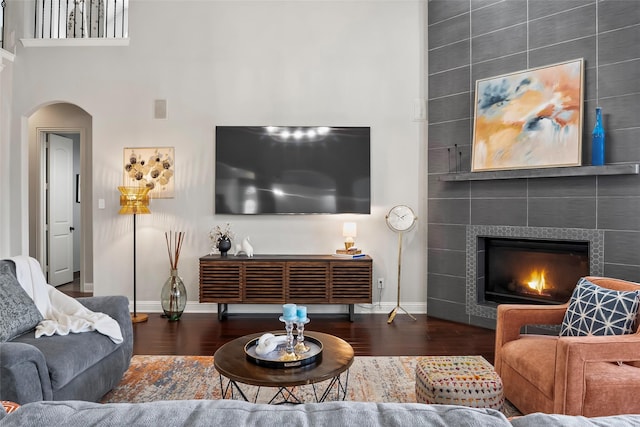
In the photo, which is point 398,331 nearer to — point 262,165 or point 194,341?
point 194,341

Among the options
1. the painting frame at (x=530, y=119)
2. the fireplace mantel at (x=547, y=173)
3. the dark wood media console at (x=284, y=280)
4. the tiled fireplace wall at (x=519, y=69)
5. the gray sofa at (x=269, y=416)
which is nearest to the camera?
the gray sofa at (x=269, y=416)

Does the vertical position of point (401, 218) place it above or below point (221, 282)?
above

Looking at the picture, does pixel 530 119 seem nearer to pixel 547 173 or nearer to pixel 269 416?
pixel 547 173

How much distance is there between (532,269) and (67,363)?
13.1ft

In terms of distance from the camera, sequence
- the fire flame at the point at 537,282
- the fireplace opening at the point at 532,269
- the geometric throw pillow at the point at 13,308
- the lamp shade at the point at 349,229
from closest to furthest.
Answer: the geometric throw pillow at the point at 13,308
the fireplace opening at the point at 532,269
the fire flame at the point at 537,282
the lamp shade at the point at 349,229

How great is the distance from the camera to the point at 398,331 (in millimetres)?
4250

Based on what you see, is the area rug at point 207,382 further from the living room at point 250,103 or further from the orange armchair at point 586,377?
the living room at point 250,103

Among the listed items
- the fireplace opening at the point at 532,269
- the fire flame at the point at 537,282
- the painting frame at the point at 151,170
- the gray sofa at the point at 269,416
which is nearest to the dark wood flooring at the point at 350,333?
the fireplace opening at the point at 532,269

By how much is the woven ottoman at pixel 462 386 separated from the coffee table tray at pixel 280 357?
22.9 inches

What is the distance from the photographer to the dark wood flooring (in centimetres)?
367

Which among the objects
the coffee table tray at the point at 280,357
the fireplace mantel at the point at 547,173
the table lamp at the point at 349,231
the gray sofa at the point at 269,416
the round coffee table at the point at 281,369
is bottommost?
the round coffee table at the point at 281,369

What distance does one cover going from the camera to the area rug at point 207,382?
2697 millimetres

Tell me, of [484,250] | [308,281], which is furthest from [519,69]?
[308,281]

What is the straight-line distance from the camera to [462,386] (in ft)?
6.91
